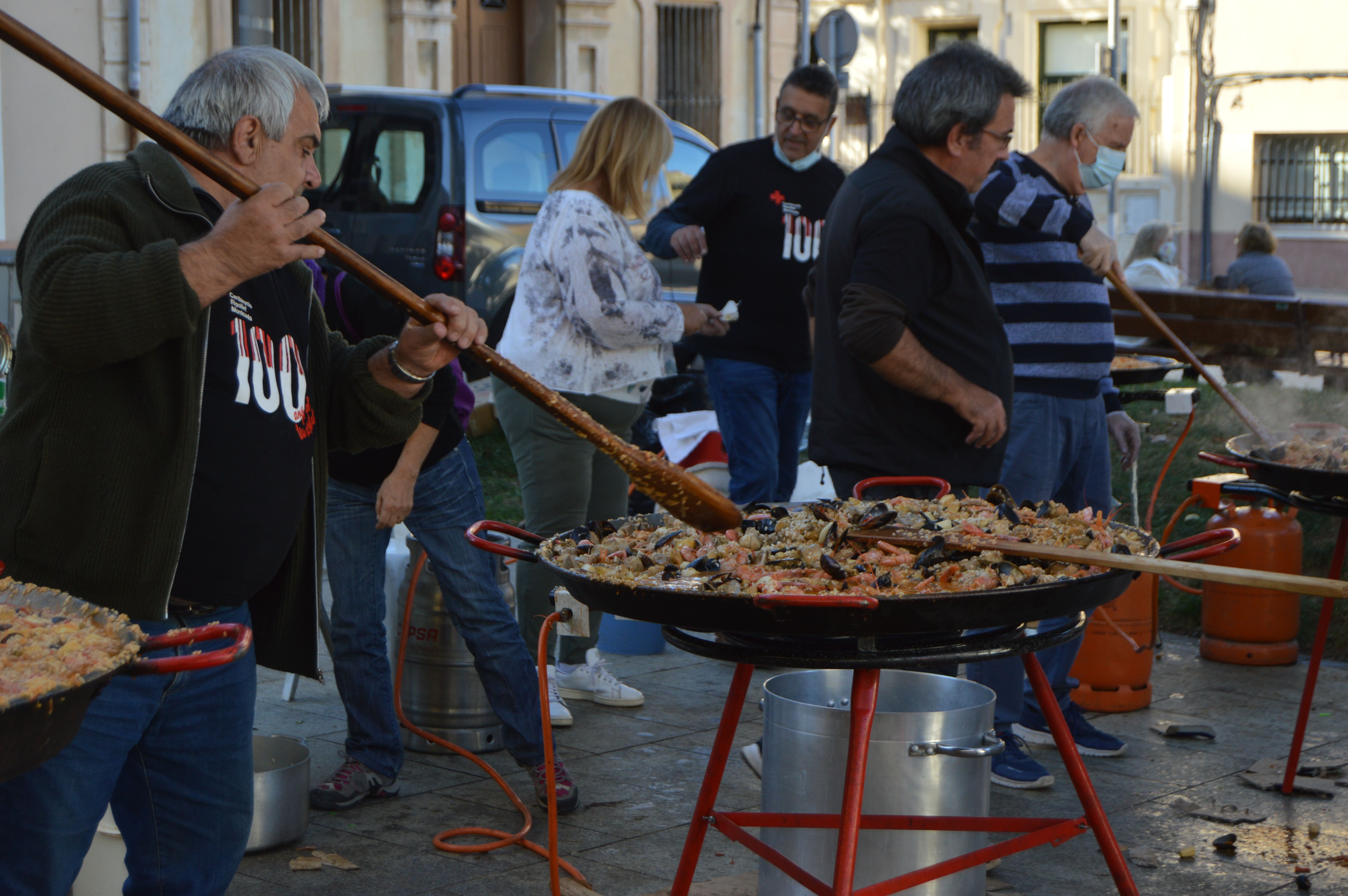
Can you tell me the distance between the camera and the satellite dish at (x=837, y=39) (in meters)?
13.7

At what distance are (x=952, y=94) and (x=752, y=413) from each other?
213 cm

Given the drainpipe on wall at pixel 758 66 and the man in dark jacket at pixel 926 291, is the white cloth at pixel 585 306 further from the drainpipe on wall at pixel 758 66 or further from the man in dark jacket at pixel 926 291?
the drainpipe on wall at pixel 758 66

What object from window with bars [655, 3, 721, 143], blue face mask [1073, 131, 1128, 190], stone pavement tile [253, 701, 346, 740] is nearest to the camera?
blue face mask [1073, 131, 1128, 190]

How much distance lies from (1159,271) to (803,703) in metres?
9.84

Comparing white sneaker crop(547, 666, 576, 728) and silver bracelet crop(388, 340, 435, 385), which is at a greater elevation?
silver bracelet crop(388, 340, 435, 385)

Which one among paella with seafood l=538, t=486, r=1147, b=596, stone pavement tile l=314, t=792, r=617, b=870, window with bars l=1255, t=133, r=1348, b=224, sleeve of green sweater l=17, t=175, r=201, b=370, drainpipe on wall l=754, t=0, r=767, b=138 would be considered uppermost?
drainpipe on wall l=754, t=0, r=767, b=138

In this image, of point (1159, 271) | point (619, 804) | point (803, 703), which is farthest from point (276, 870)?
point (1159, 271)

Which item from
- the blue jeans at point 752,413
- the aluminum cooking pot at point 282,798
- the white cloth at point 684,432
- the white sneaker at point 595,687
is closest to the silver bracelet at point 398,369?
the aluminum cooking pot at point 282,798

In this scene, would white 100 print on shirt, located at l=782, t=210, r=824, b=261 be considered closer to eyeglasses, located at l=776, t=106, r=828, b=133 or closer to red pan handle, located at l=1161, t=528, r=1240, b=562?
eyeglasses, located at l=776, t=106, r=828, b=133

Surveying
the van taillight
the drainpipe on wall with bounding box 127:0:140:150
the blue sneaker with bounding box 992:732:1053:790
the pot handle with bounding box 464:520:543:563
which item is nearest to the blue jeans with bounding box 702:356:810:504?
the blue sneaker with bounding box 992:732:1053:790

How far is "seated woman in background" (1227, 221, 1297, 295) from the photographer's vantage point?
12062 mm

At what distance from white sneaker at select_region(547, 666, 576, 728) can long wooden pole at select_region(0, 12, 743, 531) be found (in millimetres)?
2126

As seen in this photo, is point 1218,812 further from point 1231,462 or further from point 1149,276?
A: point 1149,276

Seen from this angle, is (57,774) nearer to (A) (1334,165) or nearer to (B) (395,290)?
(B) (395,290)
